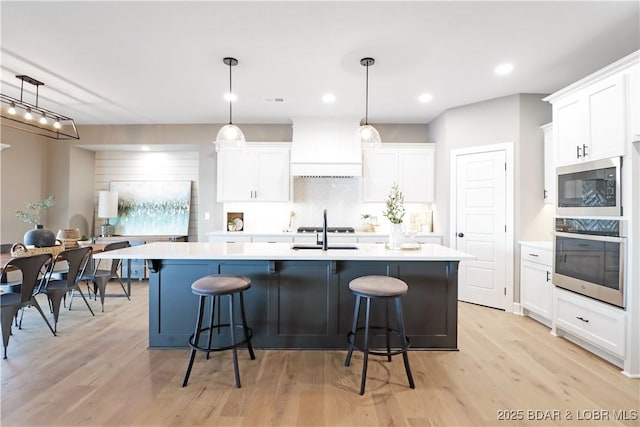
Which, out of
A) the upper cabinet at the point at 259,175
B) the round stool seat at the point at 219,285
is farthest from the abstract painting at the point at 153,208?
the round stool seat at the point at 219,285

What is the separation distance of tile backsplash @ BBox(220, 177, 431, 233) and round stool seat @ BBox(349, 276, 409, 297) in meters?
2.88

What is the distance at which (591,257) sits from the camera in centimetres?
264

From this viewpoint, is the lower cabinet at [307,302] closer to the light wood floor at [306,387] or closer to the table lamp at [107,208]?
the light wood floor at [306,387]

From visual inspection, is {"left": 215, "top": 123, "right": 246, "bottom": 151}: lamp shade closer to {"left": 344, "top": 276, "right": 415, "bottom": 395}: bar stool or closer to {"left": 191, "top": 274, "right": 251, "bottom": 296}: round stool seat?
{"left": 191, "top": 274, "right": 251, "bottom": 296}: round stool seat

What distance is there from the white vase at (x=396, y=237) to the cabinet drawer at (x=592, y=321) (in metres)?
1.69

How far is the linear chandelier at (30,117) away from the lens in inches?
134

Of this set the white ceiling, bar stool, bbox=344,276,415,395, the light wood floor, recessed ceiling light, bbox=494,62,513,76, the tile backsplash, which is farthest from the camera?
the tile backsplash

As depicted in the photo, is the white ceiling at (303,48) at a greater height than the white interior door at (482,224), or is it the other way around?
the white ceiling at (303,48)

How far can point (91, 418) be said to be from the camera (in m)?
1.85

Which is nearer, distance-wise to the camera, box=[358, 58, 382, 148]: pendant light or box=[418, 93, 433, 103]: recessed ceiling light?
box=[358, 58, 382, 148]: pendant light

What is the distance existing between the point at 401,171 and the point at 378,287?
3110mm

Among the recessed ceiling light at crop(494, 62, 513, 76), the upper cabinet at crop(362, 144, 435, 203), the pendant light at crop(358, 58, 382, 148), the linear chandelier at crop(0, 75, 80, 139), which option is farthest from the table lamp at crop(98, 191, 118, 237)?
the recessed ceiling light at crop(494, 62, 513, 76)

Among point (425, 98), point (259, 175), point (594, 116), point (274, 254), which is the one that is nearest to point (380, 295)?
point (274, 254)

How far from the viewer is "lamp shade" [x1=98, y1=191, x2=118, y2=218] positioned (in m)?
5.30
